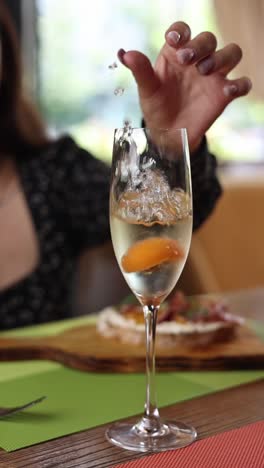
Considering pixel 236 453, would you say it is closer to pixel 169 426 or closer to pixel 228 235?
pixel 169 426

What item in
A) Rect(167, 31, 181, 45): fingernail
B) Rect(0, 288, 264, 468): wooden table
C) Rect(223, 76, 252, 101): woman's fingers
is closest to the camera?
Rect(0, 288, 264, 468): wooden table

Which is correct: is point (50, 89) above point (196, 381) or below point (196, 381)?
above

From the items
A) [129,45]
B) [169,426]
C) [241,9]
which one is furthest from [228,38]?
[169,426]

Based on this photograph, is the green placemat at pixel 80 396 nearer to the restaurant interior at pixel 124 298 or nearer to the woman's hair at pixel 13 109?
the restaurant interior at pixel 124 298

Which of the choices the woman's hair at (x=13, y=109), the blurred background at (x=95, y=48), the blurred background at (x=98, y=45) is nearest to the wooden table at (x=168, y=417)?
the woman's hair at (x=13, y=109)

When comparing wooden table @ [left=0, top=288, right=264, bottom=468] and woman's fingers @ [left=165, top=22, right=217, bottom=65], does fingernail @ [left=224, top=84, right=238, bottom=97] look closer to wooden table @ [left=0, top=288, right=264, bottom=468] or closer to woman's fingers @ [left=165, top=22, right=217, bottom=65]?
woman's fingers @ [left=165, top=22, right=217, bottom=65]

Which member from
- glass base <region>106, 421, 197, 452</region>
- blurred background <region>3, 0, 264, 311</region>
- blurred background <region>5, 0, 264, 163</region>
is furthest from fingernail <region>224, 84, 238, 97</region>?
blurred background <region>5, 0, 264, 163</region>
